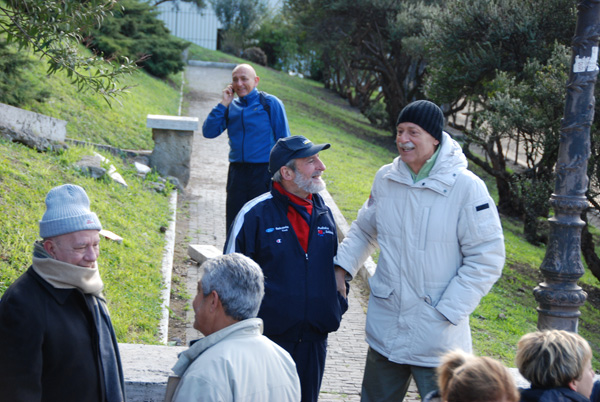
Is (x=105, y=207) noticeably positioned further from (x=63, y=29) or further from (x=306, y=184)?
(x=306, y=184)

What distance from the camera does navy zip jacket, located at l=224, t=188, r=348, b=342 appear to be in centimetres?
388

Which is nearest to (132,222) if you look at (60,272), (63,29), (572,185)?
(63,29)

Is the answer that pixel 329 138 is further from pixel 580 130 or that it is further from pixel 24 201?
pixel 580 130

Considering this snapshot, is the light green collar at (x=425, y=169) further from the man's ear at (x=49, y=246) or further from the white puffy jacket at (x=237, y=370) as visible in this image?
the man's ear at (x=49, y=246)

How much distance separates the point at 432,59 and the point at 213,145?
5.76 m

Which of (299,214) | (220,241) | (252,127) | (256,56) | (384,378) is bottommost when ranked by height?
(220,241)

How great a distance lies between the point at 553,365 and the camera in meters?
2.92

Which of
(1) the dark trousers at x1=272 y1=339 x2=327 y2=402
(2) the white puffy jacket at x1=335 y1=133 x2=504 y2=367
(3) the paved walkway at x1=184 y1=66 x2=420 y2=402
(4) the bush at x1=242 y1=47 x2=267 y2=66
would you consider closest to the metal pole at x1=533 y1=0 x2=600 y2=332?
(3) the paved walkway at x1=184 y1=66 x2=420 y2=402

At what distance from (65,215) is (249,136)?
3692mm

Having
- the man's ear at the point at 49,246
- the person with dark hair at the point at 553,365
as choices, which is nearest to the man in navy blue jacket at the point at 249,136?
the man's ear at the point at 49,246

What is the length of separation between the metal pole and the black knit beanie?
1974 millimetres

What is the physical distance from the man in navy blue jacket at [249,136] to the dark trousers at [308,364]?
2.88 m

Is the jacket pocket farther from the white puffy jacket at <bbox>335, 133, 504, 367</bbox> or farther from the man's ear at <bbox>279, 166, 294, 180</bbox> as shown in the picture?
the man's ear at <bbox>279, 166, 294, 180</bbox>

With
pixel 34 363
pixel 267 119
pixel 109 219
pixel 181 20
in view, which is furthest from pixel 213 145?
pixel 181 20
